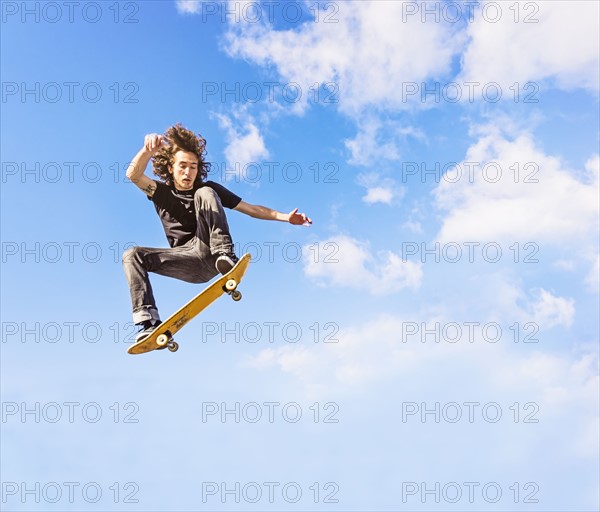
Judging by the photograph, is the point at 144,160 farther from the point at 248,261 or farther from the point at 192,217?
the point at 248,261

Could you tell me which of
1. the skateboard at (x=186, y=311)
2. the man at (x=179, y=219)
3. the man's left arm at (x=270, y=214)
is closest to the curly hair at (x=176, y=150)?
the man at (x=179, y=219)

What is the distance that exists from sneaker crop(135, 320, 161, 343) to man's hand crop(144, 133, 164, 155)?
220 cm

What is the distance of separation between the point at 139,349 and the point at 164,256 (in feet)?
4.28

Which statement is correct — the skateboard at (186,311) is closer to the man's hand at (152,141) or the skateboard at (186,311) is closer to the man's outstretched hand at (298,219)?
the man's outstretched hand at (298,219)

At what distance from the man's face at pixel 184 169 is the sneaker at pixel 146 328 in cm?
189

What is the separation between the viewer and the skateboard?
8.02 metres

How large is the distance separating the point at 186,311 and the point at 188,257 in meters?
0.77

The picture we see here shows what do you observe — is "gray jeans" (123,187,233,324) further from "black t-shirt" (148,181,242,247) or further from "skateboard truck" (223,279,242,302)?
"skateboard truck" (223,279,242,302)

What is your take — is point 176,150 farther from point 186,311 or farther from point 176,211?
point 186,311

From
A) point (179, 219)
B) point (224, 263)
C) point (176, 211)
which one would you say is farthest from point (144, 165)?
point (224, 263)

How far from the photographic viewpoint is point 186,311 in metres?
8.21

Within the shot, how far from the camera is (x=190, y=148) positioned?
28.1 ft

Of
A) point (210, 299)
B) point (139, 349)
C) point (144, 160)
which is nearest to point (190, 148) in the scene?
point (144, 160)

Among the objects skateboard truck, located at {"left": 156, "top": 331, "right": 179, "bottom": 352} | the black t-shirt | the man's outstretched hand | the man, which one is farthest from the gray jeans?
the man's outstretched hand
